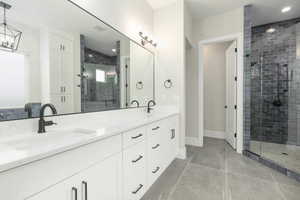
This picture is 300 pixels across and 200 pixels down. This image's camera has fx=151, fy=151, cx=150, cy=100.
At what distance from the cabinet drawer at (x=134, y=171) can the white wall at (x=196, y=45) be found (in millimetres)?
2153

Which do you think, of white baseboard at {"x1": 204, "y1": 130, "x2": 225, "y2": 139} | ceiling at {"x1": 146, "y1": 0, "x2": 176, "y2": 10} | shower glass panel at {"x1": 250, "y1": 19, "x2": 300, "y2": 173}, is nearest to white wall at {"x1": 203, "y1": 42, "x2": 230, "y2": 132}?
white baseboard at {"x1": 204, "y1": 130, "x2": 225, "y2": 139}

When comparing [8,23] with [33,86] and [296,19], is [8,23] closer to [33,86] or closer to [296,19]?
[33,86]

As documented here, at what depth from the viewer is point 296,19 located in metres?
3.28

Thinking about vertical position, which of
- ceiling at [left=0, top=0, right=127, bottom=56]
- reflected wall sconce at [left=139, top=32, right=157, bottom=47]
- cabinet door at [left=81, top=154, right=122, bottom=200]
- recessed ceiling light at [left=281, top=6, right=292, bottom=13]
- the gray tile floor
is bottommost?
the gray tile floor

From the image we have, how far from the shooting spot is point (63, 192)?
807 millimetres

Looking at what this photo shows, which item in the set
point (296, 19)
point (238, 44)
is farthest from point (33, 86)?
point (296, 19)

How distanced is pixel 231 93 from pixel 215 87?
707mm

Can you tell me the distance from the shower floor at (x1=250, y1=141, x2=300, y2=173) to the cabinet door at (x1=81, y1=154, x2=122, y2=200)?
2.50 meters

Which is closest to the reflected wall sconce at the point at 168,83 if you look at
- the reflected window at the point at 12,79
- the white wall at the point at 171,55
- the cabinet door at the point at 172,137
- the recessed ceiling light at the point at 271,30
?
the white wall at the point at 171,55

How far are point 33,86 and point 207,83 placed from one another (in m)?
3.87

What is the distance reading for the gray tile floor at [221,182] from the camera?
5.61 feet

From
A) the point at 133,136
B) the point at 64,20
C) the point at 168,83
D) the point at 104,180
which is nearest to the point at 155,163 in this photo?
the point at 133,136

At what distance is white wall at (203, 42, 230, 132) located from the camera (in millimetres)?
3949

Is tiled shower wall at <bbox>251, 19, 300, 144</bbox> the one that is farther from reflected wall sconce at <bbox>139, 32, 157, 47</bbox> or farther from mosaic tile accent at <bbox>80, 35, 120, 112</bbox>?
mosaic tile accent at <bbox>80, 35, 120, 112</bbox>
